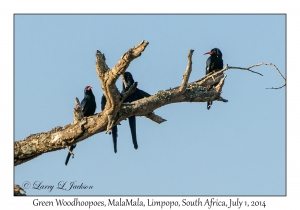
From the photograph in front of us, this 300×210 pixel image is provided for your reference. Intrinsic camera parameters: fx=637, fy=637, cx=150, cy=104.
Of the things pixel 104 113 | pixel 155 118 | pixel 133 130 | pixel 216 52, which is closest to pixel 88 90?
pixel 133 130

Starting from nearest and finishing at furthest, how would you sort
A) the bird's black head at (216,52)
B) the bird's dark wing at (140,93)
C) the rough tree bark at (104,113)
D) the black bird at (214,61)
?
the rough tree bark at (104,113)
the bird's dark wing at (140,93)
the black bird at (214,61)
the bird's black head at (216,52)

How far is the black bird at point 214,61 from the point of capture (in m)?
14.3

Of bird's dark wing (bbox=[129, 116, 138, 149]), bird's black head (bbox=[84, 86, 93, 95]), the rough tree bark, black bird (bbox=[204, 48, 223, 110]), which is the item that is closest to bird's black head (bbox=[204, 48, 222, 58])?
black bird (bbox=[204, 48, 223, 110])

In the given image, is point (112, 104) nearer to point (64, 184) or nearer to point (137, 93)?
point (64, 184)

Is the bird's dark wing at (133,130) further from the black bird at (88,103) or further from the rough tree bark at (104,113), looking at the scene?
the rough tree bark at (104,113)

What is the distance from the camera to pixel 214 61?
1432 centimetres

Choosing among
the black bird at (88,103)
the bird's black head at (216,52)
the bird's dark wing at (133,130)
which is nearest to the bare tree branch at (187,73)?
the bird's dark wing at (133,130)

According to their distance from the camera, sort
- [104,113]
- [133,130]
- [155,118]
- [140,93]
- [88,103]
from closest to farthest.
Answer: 1. [104,113]
2. [155,118]
3. [140,93]
4. [133,130]
5. [88,103]

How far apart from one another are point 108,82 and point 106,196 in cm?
173

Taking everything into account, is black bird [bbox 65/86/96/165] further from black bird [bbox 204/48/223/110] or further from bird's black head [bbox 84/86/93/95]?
black bird [bbox 204/48/223/110]

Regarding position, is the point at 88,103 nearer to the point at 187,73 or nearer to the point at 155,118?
the point at 155,118

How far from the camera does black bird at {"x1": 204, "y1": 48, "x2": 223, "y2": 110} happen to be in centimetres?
1428

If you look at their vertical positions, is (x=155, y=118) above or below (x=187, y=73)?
below
